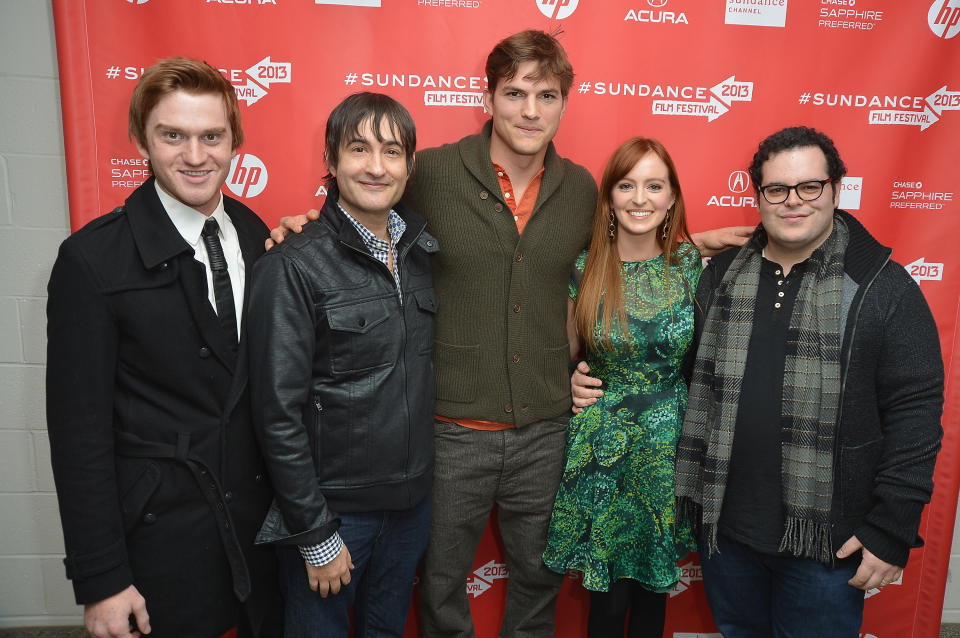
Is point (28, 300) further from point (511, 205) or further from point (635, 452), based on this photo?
point (635, 452)

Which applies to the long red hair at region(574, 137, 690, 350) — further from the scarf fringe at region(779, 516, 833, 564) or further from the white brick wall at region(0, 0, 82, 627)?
the white brick wall at region(0, 0, 82, 627)

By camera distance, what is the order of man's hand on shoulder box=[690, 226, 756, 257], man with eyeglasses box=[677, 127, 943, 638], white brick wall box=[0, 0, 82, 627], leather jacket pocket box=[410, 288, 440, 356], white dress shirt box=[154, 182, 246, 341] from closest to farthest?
1. white dress shirt box=[154, 182, 246, 341]
2. man with eyeglasses box=[677, 127, 943, 638]
3. leather jacket pocket box=[410, 288, 440, 356]
4. man's hand on shoulder box=[690, 226, 756, 257]
5. white brick wall box=[0, 0, 82, 627]

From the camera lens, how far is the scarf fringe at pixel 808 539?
4.99 feet

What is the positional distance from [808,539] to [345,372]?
1.24 metres

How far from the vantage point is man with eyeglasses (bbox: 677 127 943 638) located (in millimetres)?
1478

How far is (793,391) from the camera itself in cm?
154

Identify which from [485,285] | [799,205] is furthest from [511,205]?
[799,205]

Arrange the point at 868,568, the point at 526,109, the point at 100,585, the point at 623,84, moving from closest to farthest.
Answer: the point at 100,585 → the point at 868,568 → the point at 526,109 → the point at 623,84

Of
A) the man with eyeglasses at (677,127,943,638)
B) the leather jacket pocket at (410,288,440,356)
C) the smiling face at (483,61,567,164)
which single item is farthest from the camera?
the smiling face at (483,61,567,164)

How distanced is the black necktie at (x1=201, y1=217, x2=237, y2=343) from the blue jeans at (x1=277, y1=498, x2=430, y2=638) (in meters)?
0.56

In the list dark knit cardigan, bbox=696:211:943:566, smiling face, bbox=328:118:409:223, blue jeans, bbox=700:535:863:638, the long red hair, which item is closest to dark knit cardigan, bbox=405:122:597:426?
the long red hair

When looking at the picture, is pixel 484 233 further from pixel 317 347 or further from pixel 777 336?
pixel 777 336

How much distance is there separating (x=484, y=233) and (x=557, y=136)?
2.18 feet

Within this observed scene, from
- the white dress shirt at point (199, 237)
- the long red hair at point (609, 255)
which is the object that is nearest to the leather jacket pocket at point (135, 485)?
the white dress shirt at point (199, 237)
